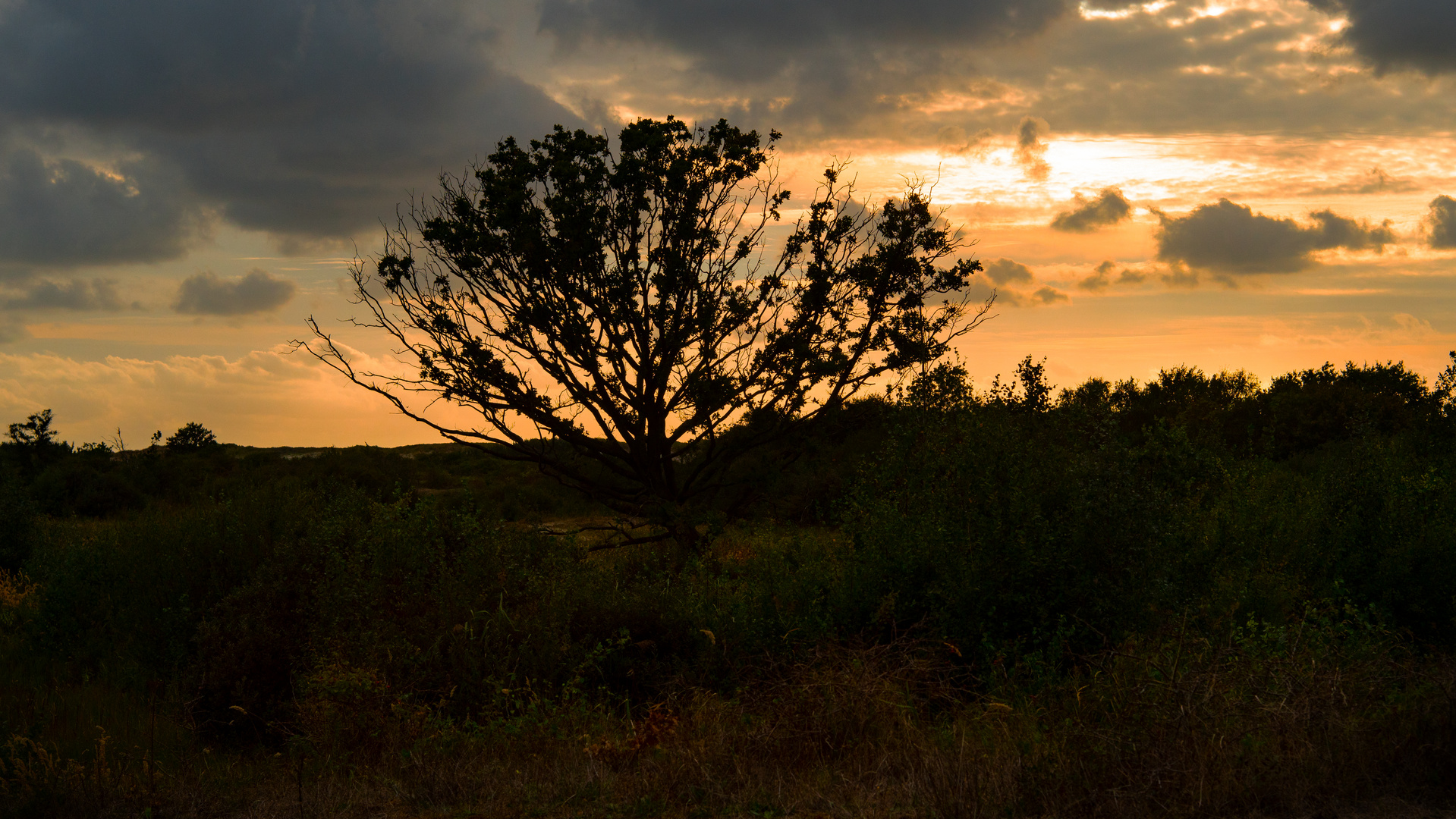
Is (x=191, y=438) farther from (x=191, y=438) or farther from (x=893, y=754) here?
(x=893, y=754)

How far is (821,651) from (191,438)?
43.5m

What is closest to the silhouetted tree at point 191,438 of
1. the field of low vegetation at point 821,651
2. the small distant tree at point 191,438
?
the small distant tree at point 191,438

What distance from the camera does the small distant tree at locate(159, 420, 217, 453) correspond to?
1654 inches

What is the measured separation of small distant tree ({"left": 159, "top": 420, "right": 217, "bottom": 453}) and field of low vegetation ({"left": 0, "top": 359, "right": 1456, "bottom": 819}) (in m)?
29.4

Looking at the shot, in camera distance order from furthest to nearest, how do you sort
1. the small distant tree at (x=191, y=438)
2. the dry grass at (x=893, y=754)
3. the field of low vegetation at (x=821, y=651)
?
the small distant tree at (x=191, y=438) < the field of low vegetation at (x=821, y=651) < the dry grass at (x=893, y=754)

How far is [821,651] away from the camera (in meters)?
8.79

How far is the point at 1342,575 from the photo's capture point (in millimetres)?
11250

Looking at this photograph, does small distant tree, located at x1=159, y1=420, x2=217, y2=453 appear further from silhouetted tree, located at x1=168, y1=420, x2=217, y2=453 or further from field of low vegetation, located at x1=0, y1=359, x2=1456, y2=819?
field of low vegetation, located at x1=0, y1=359, x2=1456, y2=819

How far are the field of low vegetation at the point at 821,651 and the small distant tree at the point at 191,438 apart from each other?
29414mm

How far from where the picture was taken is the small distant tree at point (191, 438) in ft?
138

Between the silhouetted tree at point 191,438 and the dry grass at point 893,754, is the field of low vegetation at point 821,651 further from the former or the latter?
the silhouetted tree at point 191,438

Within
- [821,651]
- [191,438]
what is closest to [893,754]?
[821,651]

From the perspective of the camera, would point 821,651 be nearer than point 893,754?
No

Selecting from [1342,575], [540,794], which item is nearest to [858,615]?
[540,794]
